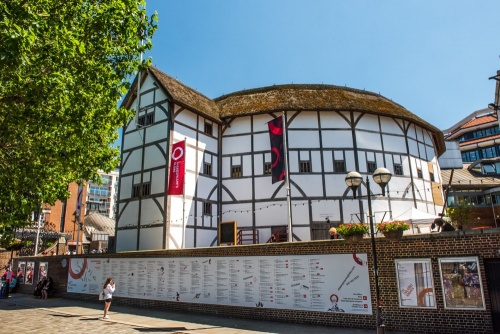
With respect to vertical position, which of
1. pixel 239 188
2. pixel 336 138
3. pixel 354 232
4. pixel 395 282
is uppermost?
pixel 336 138

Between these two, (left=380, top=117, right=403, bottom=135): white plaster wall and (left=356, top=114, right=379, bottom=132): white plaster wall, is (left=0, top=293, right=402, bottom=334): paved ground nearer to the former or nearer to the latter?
(left=356, top=114, right=379, bottom=132): white plaster wall

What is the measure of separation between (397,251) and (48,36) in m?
11.2

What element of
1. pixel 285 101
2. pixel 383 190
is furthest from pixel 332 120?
pixel 383 190

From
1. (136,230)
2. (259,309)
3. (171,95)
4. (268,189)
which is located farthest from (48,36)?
(268,189)

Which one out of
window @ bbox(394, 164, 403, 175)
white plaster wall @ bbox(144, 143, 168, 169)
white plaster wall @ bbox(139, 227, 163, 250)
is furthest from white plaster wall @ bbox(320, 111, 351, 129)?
white plaster wall @ bbox(139, 227, 163, 250)

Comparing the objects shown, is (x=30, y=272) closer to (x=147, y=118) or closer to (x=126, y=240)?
(x=126, y=240)

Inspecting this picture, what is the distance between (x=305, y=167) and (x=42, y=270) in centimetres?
1812

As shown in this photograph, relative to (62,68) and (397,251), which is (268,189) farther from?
(62,68)

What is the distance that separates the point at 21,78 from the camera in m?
8.30

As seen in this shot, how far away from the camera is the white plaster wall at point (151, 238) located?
63.3ft

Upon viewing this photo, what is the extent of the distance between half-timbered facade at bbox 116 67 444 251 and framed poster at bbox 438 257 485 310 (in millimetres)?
11145

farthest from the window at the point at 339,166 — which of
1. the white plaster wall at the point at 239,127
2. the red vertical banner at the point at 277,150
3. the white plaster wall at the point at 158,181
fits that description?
the white plaster wall at the point at 158,181

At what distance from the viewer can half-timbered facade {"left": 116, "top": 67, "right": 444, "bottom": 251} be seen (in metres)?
20.8

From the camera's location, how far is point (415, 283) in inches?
389
